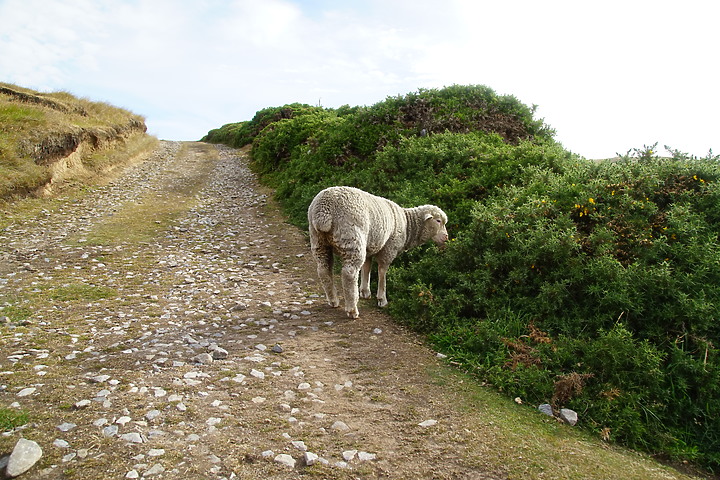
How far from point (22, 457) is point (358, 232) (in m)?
5.76

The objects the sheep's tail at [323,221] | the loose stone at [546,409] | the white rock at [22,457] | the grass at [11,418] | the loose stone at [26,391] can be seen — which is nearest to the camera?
the white rock at [22,457]

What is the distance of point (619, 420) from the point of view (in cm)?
580

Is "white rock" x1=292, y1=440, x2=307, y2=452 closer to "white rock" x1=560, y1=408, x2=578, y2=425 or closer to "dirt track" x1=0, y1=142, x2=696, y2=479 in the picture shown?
"dirt track" x1=0, y1=142, x2=696, y2=479

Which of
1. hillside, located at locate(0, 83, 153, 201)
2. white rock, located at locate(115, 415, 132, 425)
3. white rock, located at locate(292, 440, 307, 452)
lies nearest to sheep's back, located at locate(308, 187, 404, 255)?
white rock, located at locate(292, 440, 307, 452)

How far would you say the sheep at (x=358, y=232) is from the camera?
817 cm

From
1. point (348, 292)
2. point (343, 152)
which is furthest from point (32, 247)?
point (343, 152)

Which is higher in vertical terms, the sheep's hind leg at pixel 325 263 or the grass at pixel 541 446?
the sheep's hind leg at pixel 325 263

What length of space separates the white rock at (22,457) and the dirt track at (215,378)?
0.28ft

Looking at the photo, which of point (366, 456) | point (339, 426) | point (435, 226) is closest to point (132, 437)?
point (339, 426)

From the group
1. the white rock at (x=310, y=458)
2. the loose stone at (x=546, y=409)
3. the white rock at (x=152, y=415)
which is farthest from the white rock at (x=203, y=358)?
the loose stone at (x=546, y=409)

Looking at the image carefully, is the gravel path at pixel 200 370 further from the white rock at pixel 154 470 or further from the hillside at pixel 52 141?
the hillside at pixel 52 141

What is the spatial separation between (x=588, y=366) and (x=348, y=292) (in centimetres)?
448

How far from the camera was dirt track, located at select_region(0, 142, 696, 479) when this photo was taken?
184 inches

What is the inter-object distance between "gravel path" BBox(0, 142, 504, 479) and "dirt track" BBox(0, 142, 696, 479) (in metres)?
0.02
